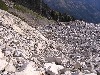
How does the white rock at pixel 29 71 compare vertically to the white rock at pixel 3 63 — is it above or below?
below

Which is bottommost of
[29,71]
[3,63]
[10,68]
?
[29,71]

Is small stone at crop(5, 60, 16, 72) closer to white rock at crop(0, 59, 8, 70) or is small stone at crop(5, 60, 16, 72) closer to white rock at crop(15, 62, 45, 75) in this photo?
white rock at crop(0, 59, 8, 70)

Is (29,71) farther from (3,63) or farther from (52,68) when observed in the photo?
(52,68)

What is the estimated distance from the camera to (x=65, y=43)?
110ft

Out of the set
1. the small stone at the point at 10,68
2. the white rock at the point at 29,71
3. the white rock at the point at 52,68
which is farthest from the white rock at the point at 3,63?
the white rock at the point at 52,68

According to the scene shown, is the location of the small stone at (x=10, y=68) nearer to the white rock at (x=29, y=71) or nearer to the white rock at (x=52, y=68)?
the white rock at (x=29, y=71)

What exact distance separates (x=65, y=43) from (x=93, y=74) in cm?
1851

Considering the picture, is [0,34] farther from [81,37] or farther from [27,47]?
[81,37]

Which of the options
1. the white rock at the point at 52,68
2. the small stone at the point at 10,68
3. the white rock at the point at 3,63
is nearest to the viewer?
the white rock at the point at 3,63

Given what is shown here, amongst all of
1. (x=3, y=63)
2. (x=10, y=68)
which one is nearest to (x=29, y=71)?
(x=10, y=68)

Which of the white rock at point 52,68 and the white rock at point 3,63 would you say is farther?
the white rock at point 52,68

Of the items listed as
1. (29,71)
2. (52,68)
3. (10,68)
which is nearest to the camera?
(29,71)

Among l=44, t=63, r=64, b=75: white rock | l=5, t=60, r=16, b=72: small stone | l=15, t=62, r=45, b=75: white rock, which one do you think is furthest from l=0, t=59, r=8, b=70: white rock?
l=44, t=63, r=64, b=75: white rock

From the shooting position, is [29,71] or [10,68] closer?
[29,71]
